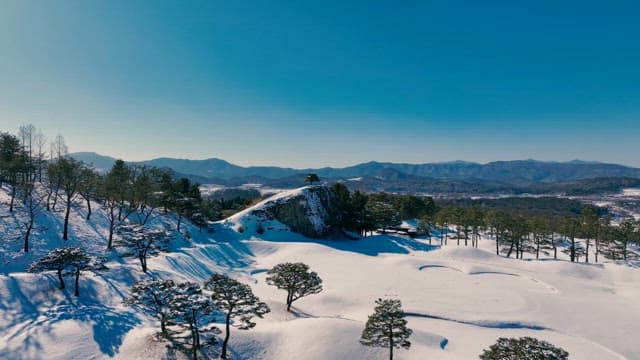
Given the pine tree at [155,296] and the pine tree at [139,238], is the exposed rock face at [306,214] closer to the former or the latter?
the pine tree at [139,238]

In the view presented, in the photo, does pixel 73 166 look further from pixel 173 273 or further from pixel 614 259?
pixel 614 259

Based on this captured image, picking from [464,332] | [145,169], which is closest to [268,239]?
[145,169]

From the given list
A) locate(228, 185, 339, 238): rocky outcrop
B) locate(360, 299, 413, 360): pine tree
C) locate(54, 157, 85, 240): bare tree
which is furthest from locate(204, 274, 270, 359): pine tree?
locate(228, 185, 339, 238): rocky outcrop

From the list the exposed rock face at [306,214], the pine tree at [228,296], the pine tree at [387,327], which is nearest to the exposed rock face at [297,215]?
the exposed rock face at [306,214]

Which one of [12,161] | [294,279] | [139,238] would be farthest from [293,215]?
[12,161]

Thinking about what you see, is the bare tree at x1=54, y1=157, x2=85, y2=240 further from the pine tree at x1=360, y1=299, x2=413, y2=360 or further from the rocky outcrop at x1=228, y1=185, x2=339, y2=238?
the pine tree at x1=360, y1=299, x2=413, y2=360

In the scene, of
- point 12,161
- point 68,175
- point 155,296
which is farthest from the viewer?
point 12,161

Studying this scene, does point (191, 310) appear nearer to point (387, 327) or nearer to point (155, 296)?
point (155, 296)
